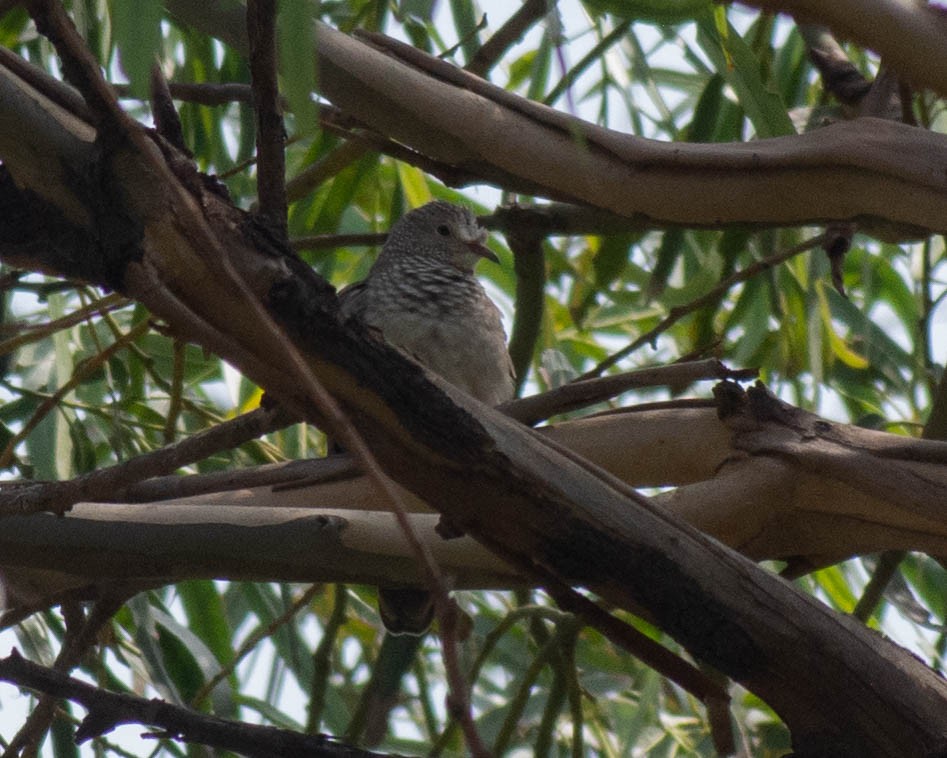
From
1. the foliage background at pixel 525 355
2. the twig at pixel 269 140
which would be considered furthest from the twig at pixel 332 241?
the twig at pixel 269 140

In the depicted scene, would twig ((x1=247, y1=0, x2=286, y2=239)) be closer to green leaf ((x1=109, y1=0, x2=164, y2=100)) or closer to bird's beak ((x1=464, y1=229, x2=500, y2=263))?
green leaf ((x1=109, y1=0, x2=164, y2=100))

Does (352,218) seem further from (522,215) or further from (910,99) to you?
(910,99)

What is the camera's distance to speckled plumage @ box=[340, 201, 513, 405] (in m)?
2.84

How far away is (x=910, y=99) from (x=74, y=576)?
115 cm

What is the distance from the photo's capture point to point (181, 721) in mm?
1219

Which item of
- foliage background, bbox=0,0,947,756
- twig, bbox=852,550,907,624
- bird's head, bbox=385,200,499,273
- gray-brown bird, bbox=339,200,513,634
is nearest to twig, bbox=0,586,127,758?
foliage background, bbox=0,0,947,756

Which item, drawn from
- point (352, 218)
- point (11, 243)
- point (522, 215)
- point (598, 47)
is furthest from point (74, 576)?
point (352, 218)

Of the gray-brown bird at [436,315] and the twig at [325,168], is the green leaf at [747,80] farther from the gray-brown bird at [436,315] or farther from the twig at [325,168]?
the gray-brown bird at [436,315]

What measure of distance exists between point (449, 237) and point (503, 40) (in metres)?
1.32

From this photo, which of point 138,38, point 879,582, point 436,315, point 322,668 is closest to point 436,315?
point 436,315

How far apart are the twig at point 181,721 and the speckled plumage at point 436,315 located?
1488mm

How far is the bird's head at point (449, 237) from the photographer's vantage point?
3.32 metres

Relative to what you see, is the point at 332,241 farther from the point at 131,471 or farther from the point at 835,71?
the point at 131,471

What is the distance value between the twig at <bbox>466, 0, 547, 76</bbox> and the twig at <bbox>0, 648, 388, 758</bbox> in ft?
3.61
